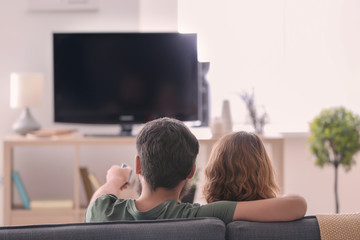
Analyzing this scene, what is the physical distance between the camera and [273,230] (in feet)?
4.61

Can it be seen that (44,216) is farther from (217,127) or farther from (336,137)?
(336,137)

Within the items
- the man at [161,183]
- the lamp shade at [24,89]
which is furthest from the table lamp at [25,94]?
the man at [161,183]

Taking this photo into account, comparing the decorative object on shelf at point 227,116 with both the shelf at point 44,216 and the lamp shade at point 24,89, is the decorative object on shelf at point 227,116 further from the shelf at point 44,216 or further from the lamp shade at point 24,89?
the lamp shade at point 24,89

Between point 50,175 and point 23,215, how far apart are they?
1.57ft

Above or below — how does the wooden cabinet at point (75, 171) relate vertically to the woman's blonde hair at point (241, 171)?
below

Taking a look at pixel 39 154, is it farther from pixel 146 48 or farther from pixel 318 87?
pixel 318 87

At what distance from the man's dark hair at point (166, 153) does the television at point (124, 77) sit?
2459 millimetres

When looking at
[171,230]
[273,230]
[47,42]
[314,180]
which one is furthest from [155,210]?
[314,180]

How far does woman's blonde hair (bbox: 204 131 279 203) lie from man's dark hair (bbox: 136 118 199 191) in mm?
133

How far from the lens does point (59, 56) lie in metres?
4.11

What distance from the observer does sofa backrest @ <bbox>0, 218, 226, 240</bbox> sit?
1311 millimetres

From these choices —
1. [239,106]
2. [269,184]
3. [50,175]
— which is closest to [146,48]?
[239,106]

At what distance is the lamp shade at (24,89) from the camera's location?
3936 millimetres

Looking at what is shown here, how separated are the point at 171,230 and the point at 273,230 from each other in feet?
0.83
